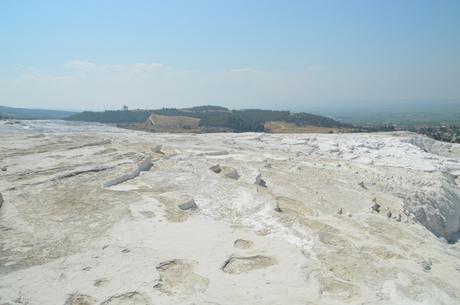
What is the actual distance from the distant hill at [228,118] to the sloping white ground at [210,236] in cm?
4645

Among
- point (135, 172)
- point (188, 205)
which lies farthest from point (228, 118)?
point (188, 205)

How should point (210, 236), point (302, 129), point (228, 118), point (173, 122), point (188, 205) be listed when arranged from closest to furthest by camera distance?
point (210, 236) < point (188, 205) < point (302, 129) < point (173, 122) < point (228, 118)

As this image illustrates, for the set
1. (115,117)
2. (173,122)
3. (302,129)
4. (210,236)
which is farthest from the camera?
(115,117)

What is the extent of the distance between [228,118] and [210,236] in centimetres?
6110

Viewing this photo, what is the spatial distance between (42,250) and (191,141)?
2065 cm

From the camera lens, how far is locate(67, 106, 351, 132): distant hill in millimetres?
66375

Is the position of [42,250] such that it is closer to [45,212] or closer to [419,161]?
[45,212]

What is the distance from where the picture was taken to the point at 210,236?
8.92 metres

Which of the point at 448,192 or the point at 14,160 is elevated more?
the point at 14,160

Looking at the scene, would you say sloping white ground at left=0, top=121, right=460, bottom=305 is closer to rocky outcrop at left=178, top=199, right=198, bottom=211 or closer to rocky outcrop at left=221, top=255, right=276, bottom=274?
rocky outcrop at left=221, top=255, right=276, bottom=274

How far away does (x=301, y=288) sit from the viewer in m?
6.74

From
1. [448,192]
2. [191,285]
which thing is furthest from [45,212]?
[448,192]

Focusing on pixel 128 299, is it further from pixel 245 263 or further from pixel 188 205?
pixel 188 205

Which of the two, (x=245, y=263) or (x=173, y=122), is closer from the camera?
(x=245, y=263)
